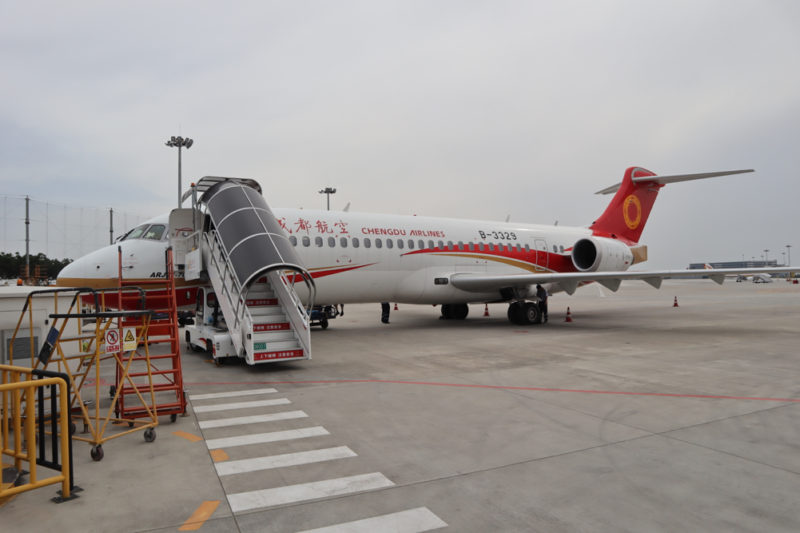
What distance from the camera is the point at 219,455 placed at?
206 inches

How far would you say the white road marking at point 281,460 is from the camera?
4.85 m

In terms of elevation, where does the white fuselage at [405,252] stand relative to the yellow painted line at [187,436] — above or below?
above

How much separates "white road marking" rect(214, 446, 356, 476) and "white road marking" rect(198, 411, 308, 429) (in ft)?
4.47

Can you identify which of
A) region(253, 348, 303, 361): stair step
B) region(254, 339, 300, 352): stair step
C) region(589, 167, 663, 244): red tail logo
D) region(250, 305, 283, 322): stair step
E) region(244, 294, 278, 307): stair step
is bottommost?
region(253, 348, 303, 361): stair step

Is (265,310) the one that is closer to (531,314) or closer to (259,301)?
(259,301)

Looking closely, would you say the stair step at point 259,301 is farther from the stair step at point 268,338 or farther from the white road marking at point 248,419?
the white road marking at point 248,419

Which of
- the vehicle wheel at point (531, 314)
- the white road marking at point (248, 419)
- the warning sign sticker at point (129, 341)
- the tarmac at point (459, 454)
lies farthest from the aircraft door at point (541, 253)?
the warning sign sticker at point (129, 341)

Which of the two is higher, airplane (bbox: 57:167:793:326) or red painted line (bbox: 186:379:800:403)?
airplane (bbox: 57:167:793:326)

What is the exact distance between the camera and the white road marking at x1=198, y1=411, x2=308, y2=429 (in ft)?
20.8

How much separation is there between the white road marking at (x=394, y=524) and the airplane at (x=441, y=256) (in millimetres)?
7933

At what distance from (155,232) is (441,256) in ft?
29.6

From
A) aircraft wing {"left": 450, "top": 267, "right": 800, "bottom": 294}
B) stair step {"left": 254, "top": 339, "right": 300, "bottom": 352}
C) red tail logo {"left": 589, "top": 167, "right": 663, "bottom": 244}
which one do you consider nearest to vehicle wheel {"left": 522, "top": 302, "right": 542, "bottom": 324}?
aircraft wing {"left": 450, "top": 267, "right": 800, "bottom": 294}

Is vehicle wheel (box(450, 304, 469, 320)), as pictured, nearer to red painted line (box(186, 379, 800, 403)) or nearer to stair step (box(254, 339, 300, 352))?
stair step (box(254, 339, 300, 352))

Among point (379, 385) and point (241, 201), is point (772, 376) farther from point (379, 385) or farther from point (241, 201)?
point (241, 201)
